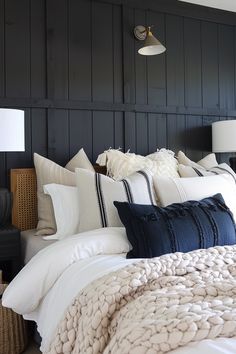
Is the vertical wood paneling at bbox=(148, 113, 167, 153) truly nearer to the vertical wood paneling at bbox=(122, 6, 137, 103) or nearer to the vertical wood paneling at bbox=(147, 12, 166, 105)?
the vertical wood paneling at bbox=(147, 12, 166, 105)

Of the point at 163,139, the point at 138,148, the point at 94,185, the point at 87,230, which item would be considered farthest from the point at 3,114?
the point at 163,139

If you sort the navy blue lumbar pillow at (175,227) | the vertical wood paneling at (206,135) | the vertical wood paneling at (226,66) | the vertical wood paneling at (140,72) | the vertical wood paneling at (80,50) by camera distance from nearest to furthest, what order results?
1. the navy blue lumbar pillow at (175,227)
2. the vertical wood paneling at (80,50)
3. the vertical wood paneling at (140,72)
4. the vertical wood paneling at (206,135)
5. the vertical wood paneling at (226,66)

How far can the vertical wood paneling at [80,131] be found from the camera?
112 inches

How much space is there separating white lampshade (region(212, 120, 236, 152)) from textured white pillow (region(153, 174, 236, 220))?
861 millimetres

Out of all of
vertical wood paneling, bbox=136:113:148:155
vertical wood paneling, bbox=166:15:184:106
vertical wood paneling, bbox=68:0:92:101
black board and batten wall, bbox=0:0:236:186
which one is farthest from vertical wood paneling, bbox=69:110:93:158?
vertical wood paneling, bbox=166:15:184:106

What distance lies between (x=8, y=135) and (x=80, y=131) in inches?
30.9

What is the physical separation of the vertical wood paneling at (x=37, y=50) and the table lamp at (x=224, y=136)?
4.73 ft

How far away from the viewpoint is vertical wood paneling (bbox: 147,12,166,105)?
3135mm

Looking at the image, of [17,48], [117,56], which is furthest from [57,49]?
[117,56]

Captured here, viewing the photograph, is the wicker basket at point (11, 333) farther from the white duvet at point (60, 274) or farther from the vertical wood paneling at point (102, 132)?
the vertical wood paneling at point (102, 132)

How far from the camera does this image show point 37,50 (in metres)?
2.71

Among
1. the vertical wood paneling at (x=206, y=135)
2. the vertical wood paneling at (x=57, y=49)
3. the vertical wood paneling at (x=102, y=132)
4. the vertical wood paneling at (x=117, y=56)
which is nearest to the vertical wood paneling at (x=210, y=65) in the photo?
the vertical wood paneling at (x=206, y=135)

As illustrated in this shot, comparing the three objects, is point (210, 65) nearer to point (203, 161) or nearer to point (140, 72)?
point (140, 72)

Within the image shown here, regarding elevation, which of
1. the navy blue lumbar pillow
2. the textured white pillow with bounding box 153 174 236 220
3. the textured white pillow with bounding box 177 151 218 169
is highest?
the textured white pillow with bounding box 177 151 218 169
